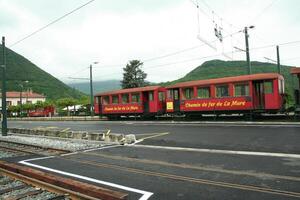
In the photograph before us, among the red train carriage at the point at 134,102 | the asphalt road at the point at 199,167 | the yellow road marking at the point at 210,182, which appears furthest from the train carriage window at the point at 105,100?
the yellow road marking at the point at 210,182

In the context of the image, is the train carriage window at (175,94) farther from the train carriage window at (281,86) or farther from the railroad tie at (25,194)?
the railroad tie at (25,194)

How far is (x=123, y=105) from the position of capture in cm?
3706

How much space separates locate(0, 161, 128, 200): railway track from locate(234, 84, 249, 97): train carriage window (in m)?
18.1

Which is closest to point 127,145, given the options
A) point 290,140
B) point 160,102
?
point 290,140

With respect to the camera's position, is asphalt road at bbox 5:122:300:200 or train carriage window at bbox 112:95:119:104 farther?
train carriage window at bbox 112:95:119:104

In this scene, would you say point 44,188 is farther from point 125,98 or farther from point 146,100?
point 125,98

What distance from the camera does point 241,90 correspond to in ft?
85.2

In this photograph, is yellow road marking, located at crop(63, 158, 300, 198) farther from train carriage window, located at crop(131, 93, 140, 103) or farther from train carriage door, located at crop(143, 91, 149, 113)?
train carriage window, located at crop(131, 93, 140, 103)

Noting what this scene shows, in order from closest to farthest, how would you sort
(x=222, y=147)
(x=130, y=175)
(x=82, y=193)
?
(x=82, y=193)
(x=130, y=175)
(x=222, y=147)

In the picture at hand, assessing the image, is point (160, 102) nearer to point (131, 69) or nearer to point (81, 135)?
point (81, 135)

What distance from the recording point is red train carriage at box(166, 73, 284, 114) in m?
24.5

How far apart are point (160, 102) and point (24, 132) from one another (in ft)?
39.3

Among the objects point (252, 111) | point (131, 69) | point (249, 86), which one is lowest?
point (252, 111)

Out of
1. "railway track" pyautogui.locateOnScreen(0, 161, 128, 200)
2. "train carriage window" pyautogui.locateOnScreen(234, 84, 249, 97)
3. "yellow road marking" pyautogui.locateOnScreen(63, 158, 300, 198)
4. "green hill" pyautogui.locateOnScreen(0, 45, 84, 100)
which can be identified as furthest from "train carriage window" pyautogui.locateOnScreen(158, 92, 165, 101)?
"green hill" pyautogui.locateOnScreen(0, 45, 84, 100)
